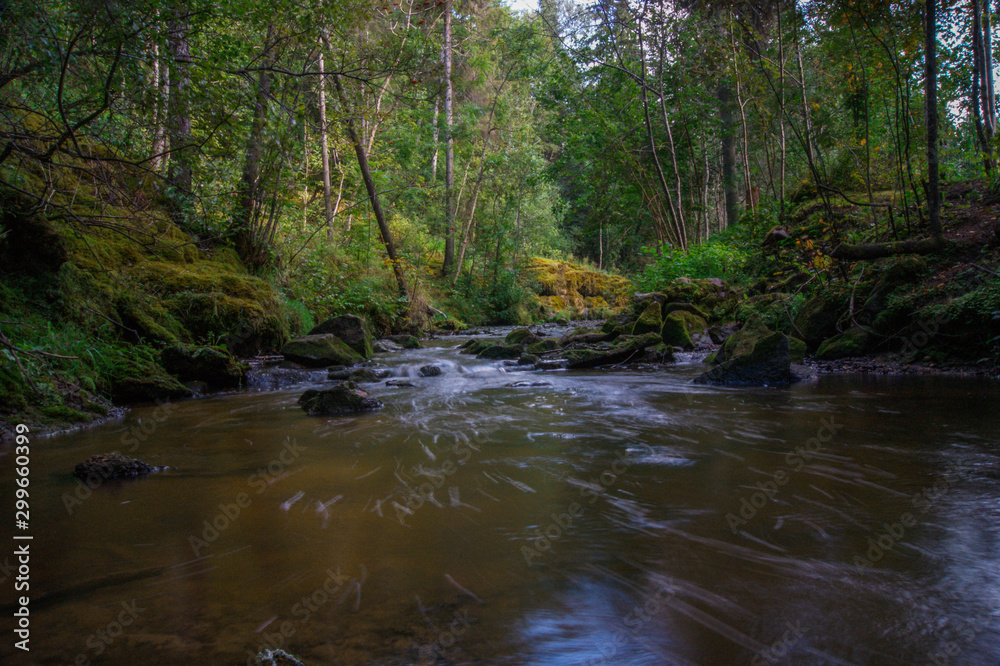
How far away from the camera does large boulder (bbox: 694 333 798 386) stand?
696 centimetres

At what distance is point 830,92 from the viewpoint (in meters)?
13.4

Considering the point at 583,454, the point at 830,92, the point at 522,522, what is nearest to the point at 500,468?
the point at 583,454

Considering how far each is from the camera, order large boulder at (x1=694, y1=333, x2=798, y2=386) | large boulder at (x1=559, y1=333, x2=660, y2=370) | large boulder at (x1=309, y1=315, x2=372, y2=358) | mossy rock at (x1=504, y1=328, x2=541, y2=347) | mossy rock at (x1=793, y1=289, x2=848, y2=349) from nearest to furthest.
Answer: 1. large boulder at (x1=694, y1=333, x2=798, y2=386)
2. mossy rock at (x1=793, y1=289, x2=848, y2=349)
3. large boulder at (x1=559, y1=333, x2=660, y2=370)
4. large boulder at (x1=309, y1=315, x2=372, y2=358)
5. mossy rock at (x1=504, y1=328, x2=541, y2=347)

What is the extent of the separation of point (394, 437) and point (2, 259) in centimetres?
476

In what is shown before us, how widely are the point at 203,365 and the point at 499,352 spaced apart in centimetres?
538

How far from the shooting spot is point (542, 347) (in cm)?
1112

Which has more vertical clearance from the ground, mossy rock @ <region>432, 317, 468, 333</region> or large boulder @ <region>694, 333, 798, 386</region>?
mossy rock @ <region>432, 317, 468, 333</region>

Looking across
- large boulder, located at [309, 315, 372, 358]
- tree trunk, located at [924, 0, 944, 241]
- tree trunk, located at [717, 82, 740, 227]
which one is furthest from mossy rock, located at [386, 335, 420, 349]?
tree trunk, located at [717, 82, 740, 227]

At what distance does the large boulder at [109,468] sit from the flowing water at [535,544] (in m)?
0.09

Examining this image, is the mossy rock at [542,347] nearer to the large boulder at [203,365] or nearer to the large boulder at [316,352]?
the large boulder at [316,352]

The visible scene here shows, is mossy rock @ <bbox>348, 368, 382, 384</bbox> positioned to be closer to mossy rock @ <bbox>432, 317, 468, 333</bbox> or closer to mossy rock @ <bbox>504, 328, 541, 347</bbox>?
mossy rock @ <bbox>504, 328, 541, 347</bbox>

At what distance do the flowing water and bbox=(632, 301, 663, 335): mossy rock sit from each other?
5898 millimetres

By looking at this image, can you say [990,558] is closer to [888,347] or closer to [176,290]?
[888,347]

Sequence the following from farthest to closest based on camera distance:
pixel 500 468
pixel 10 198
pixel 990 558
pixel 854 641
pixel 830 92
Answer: pixel 830 92, pixel 10 198, pixel 500 468, pixel 990 558, pixel 854 641
